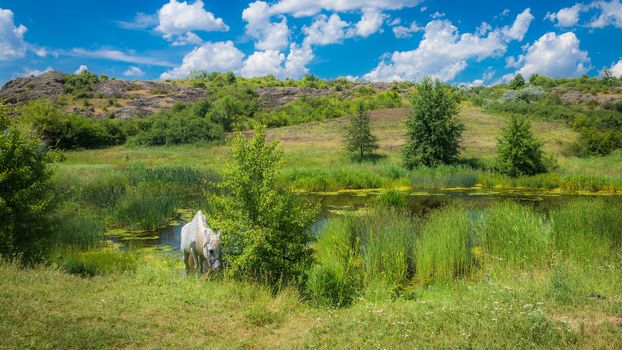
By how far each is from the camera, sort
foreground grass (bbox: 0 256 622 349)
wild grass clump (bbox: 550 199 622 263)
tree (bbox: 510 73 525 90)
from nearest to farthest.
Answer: foreground grass (bbox: 0 256 622 349), wild grass clump (bbox: 550 199 622 263), tree (bbox: 510 73 525 90)

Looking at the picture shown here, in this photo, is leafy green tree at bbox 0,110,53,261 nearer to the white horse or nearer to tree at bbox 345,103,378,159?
the white horse

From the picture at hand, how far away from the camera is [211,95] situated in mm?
87562

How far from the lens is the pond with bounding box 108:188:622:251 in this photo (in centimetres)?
1509

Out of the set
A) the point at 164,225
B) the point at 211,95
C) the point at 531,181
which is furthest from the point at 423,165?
the point at 211,95

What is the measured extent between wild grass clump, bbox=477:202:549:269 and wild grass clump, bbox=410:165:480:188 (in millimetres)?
16190

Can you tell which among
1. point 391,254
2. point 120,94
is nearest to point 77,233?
point 391,254

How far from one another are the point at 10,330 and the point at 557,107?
209 ft

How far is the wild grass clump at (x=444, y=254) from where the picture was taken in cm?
1048

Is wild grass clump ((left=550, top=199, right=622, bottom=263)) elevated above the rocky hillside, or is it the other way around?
the rocky hillside

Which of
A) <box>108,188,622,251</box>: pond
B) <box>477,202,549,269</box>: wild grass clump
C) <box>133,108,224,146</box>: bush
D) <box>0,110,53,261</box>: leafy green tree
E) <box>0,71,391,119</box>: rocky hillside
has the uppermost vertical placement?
<box>0,71,391,119</box>: rocky hillside

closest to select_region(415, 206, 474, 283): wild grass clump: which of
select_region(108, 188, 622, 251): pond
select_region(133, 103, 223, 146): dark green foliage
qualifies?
select_region(108, 188, 622, 251): pond

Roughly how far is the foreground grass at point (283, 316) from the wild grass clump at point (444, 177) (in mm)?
20274

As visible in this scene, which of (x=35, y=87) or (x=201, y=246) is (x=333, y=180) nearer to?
(x=201, y=246)

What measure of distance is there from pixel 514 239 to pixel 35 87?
300 ft
